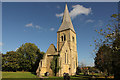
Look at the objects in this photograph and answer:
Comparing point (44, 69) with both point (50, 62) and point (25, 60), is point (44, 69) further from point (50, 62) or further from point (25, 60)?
point (25, 60)

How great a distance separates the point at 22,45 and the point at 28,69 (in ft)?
38.8

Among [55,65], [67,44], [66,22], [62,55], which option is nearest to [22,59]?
[55,65]

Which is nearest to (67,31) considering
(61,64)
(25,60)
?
(61,64)

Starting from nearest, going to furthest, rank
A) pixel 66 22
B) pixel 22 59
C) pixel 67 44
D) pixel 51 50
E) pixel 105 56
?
pixel 105 56, pixel 51 50, pixel 67 44, pixel 66 22, pixel 22 59

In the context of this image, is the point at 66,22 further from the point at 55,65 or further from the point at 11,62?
the point at 11,62

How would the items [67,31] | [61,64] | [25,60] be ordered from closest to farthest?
[61,64] < [67,31] < [25,60]

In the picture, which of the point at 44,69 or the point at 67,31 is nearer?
the point at 44,69

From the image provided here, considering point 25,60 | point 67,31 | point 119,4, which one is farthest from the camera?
point 25,60

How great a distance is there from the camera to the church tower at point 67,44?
3160 cm

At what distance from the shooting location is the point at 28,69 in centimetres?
4662

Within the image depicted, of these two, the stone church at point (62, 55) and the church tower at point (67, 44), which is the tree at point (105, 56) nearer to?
the stone church at point (62, 55)

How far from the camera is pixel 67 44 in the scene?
114 ft

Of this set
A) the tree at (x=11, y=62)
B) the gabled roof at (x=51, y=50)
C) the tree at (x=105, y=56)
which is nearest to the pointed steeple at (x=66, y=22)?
the gabled roof at (x=51, y=50)

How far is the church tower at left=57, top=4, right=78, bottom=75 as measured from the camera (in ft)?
104
